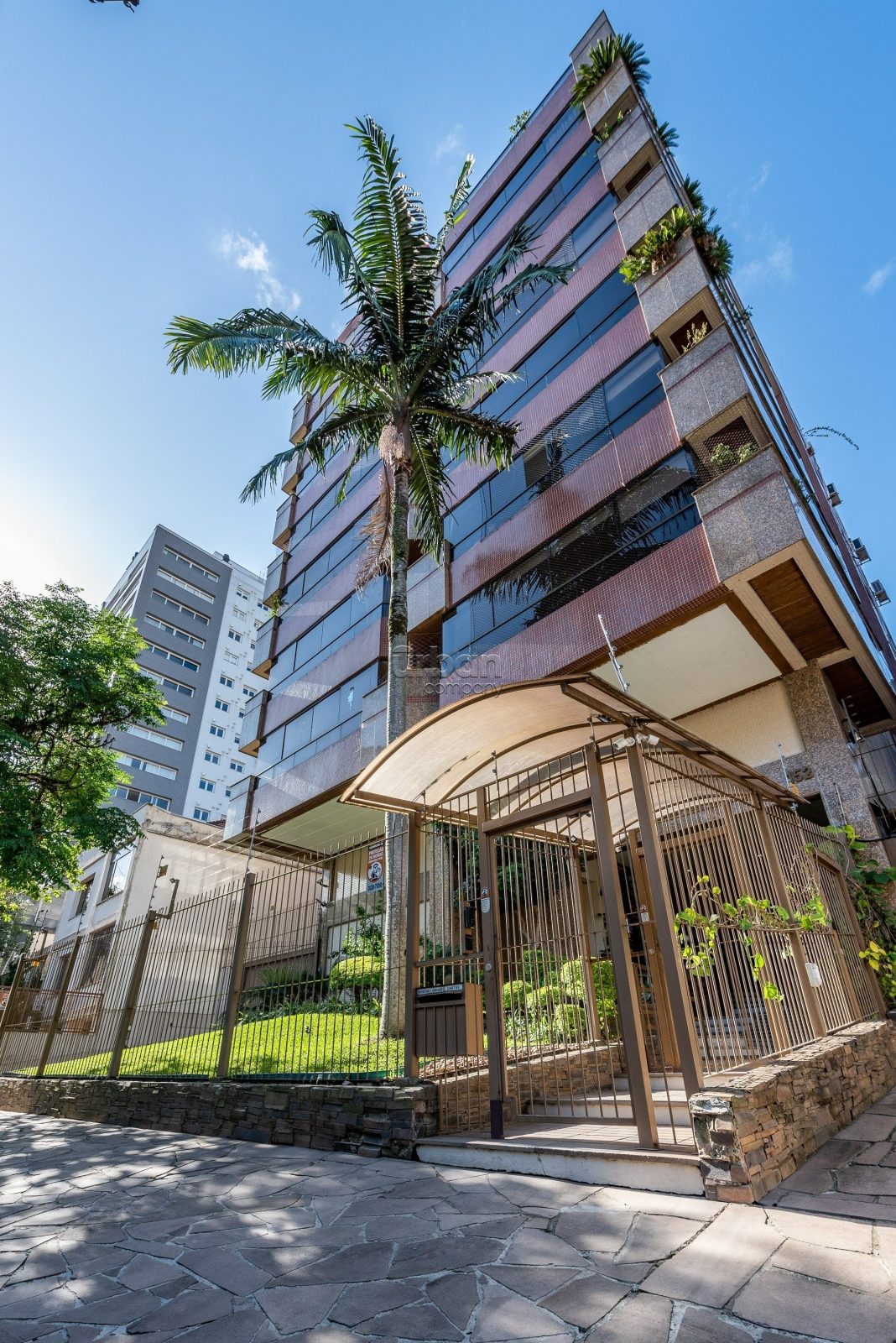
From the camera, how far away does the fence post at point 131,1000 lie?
8.98 m

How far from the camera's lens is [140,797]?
3919 cm

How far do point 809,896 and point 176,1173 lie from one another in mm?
6321

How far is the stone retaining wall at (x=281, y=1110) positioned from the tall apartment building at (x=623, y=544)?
25.6ft

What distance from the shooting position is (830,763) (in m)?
10.2

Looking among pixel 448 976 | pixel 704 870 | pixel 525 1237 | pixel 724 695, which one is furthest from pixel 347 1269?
pixel 724 695

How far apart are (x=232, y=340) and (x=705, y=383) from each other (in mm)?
8039

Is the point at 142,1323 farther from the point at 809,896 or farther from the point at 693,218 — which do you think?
the point at 693,218

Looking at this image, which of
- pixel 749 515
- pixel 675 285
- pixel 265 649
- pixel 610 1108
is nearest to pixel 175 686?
pixel 265 649

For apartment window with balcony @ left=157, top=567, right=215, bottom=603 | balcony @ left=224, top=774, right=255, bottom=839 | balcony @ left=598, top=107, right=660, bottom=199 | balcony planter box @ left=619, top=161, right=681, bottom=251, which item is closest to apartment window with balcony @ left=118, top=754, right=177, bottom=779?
apartment window with balcony @ left=157, top=567, right=215, bottom=603

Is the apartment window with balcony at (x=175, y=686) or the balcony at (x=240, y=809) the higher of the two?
the apartment window with balcony at (x=175, y=686)

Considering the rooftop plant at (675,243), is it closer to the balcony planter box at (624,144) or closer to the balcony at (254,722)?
the balcony planter box at (624,144)

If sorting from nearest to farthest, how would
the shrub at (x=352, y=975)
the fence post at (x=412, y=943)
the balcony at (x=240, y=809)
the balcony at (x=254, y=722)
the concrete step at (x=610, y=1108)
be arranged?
the concrete step at (x=610, y=1108) < the fence post at (x=412, y=943) < the shrub at (x=352, y=975) < the balcony at (x=240, y=809) < the balcony at (x=254, y=722)

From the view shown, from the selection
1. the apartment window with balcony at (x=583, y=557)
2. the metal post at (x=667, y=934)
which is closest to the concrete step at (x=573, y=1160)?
the metal post at (x=667, y=934)

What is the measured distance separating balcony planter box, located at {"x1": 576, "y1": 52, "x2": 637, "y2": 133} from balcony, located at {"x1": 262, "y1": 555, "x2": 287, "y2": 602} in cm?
1671
